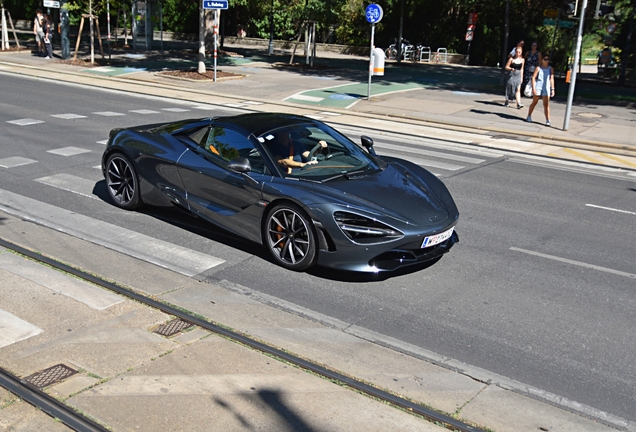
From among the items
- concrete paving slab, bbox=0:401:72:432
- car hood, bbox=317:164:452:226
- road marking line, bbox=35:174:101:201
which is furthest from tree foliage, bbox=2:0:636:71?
concrete paving slab, bbox=0:401:72:432

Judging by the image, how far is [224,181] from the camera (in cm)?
768

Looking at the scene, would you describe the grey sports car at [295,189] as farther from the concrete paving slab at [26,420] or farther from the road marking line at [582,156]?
the road marking line at [582,156]

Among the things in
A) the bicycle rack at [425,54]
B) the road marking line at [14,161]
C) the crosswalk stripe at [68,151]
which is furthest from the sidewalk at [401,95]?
the road marking line at [14,161]

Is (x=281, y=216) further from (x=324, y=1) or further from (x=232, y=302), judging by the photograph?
(x=324, y=1)

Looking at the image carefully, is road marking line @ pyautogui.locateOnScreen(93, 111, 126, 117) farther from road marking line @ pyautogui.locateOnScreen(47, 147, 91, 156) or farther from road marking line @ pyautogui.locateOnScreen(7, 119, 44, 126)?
road marking line @ pyautogui.locateOnScreen(47, 147, 91, 156)

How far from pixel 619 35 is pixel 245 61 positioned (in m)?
17.6

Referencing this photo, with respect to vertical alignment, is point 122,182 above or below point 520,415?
above

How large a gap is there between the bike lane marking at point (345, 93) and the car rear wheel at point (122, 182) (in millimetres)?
12586

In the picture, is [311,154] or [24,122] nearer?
[311,154]

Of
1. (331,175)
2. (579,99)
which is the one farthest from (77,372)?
(579,99)

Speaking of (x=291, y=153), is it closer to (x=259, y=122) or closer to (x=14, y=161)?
(x=259, y=122)

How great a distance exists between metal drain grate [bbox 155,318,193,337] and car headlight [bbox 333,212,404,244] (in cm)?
176

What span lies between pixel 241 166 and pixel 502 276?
297 cm

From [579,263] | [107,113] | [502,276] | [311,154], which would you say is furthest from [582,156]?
[107,113]
